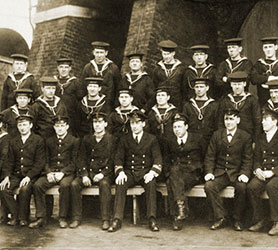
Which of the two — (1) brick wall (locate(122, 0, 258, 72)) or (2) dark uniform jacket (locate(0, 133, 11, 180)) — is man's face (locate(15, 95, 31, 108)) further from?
(1) brick wall (locate(122, 0, 258, 72))

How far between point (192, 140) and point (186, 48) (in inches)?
170

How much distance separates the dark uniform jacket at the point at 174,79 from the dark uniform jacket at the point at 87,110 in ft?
3.23

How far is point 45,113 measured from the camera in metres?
7.96

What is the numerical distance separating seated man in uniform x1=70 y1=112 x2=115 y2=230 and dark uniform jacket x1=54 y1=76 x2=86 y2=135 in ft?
4.58

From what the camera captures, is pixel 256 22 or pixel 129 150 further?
pixel 256 22

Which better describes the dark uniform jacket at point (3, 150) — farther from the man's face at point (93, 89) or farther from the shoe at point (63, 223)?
the man's face at point (93, 89)

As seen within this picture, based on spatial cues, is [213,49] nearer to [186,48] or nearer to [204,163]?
[186,48]

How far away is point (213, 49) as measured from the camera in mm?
11609

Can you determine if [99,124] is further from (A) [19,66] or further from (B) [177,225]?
(A) [19,66]

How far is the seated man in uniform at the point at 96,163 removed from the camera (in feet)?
22.6

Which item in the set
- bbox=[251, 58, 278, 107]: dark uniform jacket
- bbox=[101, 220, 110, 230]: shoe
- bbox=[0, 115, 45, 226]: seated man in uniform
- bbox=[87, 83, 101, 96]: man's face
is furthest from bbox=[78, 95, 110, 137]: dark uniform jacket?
bbox=[251, 58, 278, 107]: dark uniform jacket

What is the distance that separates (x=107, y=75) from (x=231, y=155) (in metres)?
2.71

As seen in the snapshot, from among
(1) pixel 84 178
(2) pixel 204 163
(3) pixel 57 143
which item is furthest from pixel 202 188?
(3) pixel 57 143

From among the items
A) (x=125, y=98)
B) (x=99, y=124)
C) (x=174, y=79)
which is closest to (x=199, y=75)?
(x=174, y=79)
